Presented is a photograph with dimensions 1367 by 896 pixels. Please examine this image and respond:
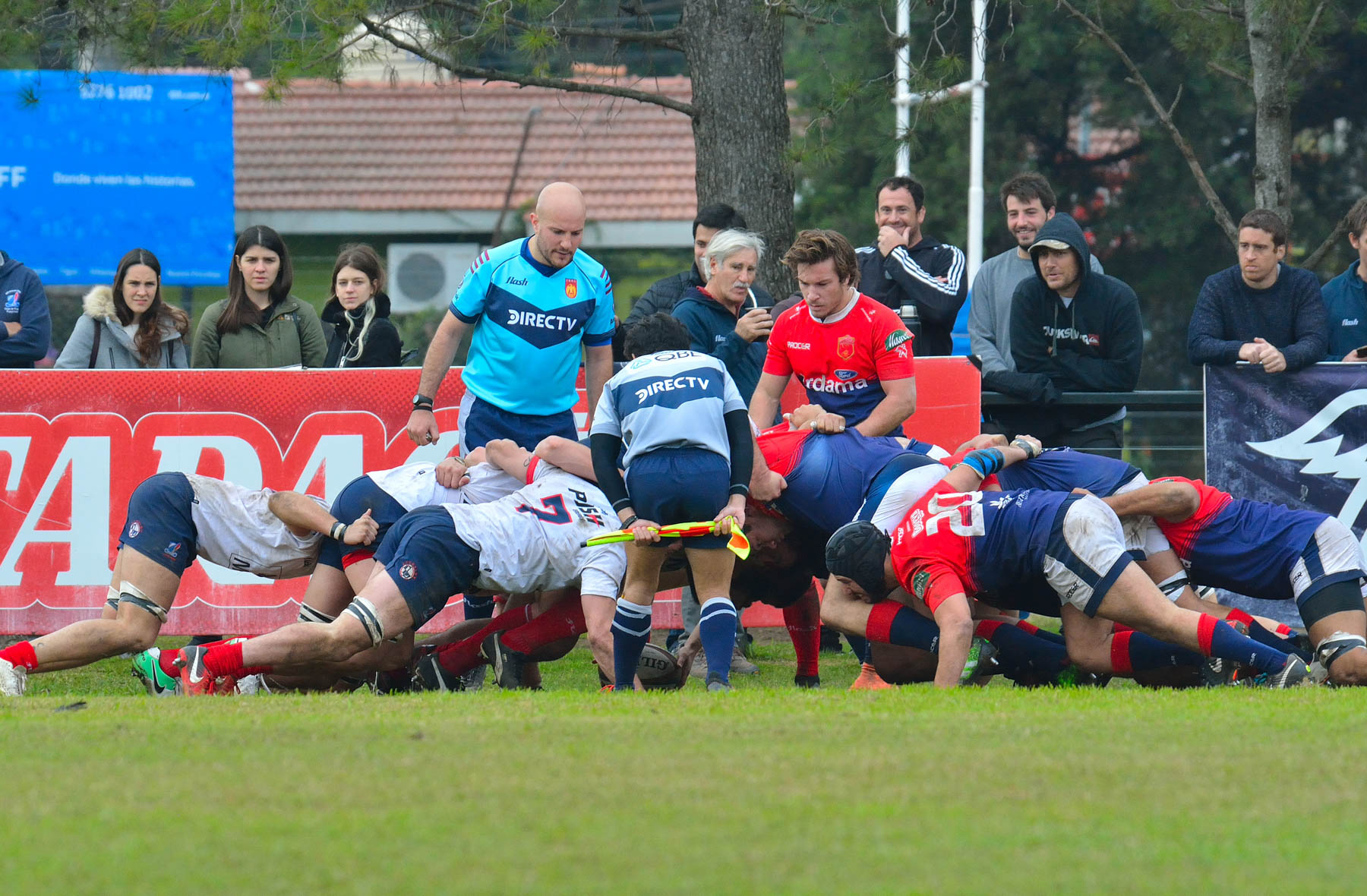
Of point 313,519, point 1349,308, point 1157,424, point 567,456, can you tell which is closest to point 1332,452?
point 1349,308

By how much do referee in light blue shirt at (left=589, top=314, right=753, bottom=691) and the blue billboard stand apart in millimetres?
16816

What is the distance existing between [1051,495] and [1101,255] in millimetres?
17669

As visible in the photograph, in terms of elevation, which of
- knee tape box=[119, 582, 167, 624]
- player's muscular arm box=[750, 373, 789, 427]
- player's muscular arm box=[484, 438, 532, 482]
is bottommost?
knee tape box=[119, 582, 167, 624]

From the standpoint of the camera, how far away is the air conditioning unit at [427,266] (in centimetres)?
2445

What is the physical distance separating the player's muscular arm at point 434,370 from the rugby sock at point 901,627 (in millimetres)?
2440

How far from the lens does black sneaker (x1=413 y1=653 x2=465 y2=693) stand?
7898 millimetres

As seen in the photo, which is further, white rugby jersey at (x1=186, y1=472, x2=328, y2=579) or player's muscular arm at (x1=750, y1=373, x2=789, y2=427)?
player's muscular arm at (x1=750, y1=373, x2=789, y2=427)

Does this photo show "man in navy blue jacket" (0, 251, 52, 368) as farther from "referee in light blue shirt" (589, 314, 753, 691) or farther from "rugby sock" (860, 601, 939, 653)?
"rugby sock" (860, 601, 939, 653)

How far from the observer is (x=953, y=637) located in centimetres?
677

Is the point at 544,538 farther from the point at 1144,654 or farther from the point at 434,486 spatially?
the point at 1144,654

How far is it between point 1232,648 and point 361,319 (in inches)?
224

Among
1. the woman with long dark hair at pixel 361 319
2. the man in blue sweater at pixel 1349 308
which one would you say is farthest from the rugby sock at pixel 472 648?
the man in blue sweater at pixel 1349 308

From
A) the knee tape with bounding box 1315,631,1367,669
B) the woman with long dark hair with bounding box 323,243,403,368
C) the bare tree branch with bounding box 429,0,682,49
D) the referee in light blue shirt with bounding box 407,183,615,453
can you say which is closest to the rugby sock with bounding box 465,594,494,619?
the referee in light blue shirt with bounding box 407,183,615,453

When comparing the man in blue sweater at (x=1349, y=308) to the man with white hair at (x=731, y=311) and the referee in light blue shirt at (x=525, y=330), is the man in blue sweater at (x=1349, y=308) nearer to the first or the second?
the man with white hair at (x=731, y=311)
